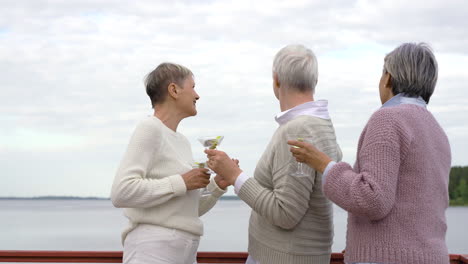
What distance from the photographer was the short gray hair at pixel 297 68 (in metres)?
3.04

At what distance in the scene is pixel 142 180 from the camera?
313cm

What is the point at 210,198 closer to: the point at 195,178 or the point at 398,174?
the point at 195,178

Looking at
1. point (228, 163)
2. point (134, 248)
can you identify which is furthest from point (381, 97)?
point (134, 248)

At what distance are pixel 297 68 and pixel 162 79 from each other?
70cm

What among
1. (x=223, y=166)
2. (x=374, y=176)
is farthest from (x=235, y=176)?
Result: (x=374, y=176)

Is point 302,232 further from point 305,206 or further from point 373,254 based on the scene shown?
point 373,254

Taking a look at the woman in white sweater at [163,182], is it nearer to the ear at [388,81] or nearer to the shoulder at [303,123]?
the shoulder at [303,123]

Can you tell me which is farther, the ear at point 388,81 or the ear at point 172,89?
the ear at point 172,89

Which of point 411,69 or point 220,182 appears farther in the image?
point 220,182

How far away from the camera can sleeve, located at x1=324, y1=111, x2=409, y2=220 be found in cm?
260

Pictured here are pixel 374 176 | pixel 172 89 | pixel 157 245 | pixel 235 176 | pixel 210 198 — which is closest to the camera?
pixel 374 176

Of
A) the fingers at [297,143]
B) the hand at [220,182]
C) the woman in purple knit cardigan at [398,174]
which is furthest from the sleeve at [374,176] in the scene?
the hand at [220,182]

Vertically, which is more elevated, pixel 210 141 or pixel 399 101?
pixel 399 101

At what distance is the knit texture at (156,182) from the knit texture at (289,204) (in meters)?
0.34
